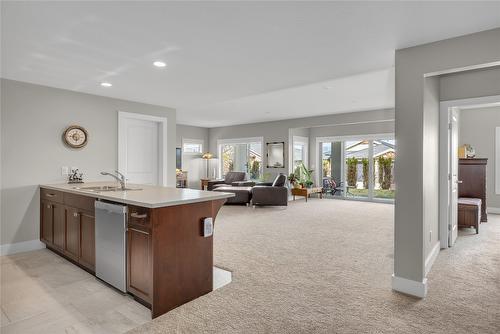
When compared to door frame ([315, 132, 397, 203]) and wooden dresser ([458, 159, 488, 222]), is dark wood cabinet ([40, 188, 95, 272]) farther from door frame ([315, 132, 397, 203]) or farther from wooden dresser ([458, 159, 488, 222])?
door frame ([315, 132, 397, 203])

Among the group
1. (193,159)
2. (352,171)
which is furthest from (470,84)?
(193,159)

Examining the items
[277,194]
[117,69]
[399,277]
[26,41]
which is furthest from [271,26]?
[277,194]

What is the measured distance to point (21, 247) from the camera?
3.77m

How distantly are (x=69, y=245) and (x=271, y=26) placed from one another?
3180 millimetres

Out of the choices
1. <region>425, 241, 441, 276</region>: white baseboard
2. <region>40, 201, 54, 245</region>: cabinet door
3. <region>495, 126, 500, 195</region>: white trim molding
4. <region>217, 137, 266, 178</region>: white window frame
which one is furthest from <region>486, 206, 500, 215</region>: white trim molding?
<region>40, 201, 54, 245</region>: cabinet door

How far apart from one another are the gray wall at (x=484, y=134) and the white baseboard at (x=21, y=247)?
8.45 metres

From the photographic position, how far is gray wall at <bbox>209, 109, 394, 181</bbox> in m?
7.36

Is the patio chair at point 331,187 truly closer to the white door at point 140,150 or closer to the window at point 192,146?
the window at point 192,146

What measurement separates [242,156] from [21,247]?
7441 mm

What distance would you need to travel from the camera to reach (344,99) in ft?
19.7

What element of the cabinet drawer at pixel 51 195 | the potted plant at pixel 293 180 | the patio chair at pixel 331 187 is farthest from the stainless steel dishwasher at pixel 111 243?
the patio chair at pixel 331 187

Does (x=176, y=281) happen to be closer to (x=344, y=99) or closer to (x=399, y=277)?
(x=399, y=277)

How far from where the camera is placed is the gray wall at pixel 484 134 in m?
6.30

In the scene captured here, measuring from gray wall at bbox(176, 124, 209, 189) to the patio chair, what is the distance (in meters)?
4.20
